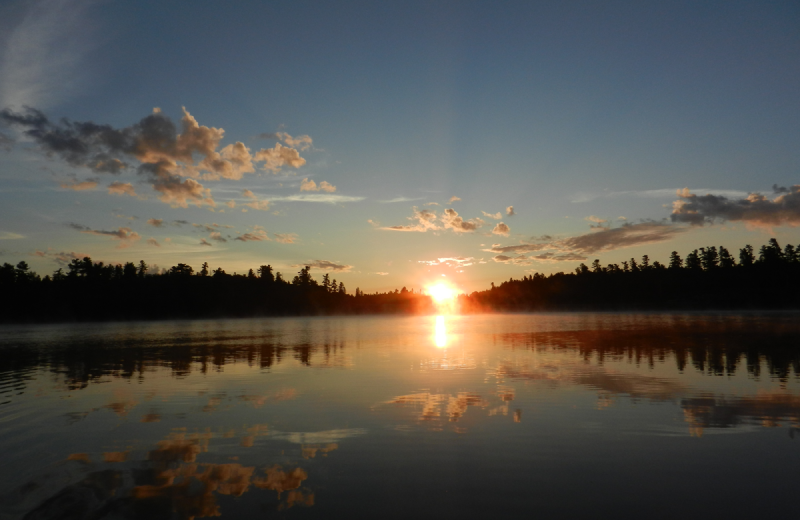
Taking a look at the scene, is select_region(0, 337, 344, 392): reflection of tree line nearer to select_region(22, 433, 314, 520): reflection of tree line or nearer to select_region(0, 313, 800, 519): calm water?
select_region(0, 313, 800, 519): calm water

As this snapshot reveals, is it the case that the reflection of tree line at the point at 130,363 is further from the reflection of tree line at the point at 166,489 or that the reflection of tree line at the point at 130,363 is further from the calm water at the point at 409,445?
the reflection of tree line at the point at 166,489

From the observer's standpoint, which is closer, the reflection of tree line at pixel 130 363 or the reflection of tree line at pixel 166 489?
the reflection of tree line at pixel 166 489

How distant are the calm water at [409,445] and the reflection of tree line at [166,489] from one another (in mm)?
57

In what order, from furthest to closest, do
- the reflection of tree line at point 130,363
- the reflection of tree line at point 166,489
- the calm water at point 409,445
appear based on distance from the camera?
1. the reflection of tree line at point 130,363
2. the calm water at point 409,445
3. the reflection of tree line at point 166,489

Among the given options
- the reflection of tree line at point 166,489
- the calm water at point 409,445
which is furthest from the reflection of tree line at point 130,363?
the reflection of tree line at point 166,489

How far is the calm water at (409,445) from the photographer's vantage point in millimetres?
10391

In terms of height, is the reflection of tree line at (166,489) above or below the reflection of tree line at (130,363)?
above

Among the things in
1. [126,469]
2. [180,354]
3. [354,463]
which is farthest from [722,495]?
[180,354]

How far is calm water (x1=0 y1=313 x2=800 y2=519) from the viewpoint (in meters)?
10.4

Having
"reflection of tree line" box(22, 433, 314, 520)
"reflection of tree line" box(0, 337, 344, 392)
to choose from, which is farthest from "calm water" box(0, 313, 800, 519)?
"reflection of tree line" box(0, 337, 344, 392)

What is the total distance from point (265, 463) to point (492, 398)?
39.0ft

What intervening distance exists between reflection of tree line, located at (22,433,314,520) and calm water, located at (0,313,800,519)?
6 centimetres

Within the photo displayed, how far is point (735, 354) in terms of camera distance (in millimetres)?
36656

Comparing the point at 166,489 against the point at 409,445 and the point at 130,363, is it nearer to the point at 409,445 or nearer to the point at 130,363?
the point at 409,445
